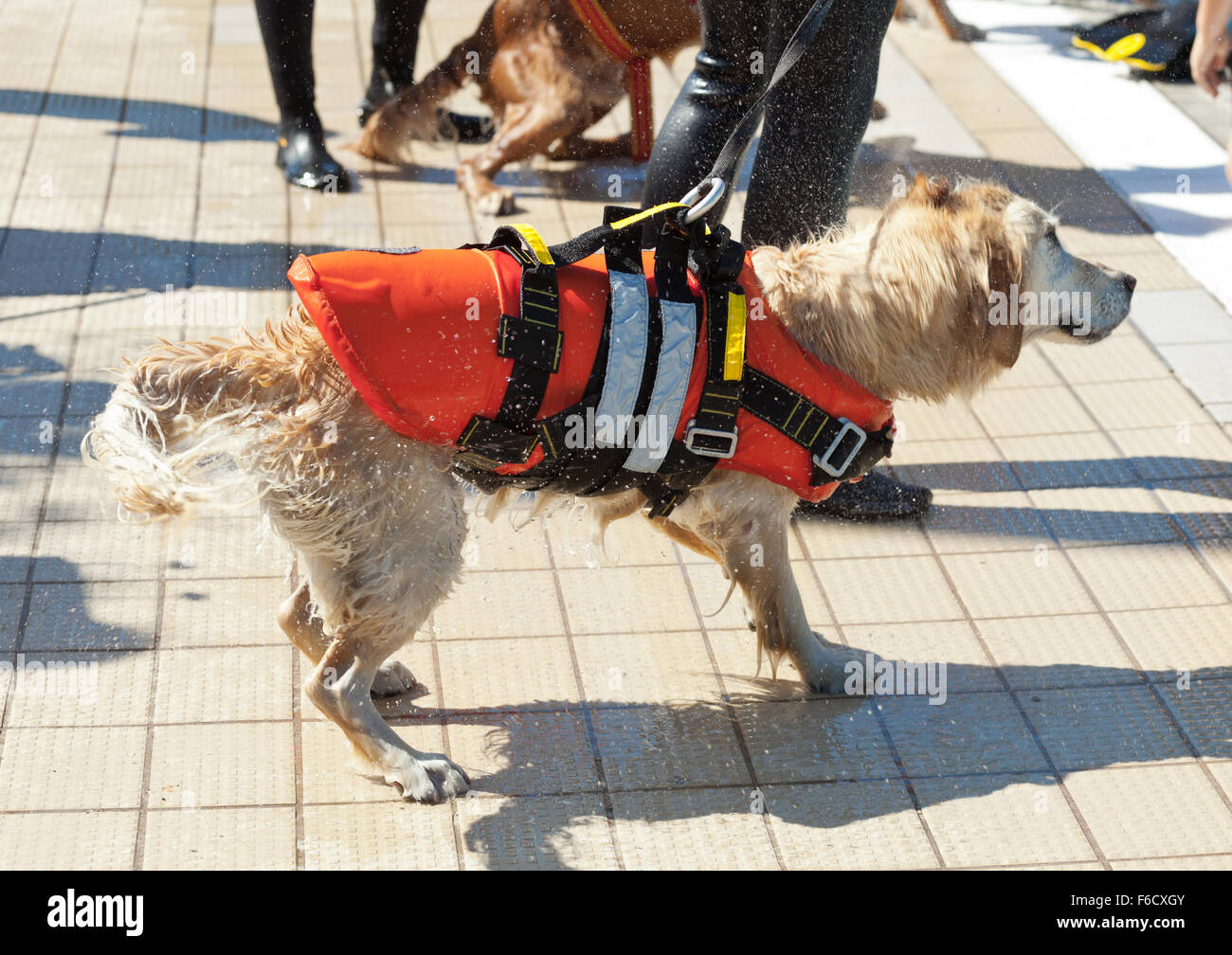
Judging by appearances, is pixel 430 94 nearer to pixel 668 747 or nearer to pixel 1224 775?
pixel 668 747

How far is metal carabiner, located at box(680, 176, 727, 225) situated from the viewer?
2.95m

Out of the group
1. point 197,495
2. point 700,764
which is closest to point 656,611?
point 700,764

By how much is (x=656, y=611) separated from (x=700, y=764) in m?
0.61

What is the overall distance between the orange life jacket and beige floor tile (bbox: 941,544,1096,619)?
0.84 meters

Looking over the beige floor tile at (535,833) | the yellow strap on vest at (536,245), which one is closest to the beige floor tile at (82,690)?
the beige floor tile at (535,833)

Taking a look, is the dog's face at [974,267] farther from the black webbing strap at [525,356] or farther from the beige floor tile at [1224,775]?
the beige floor tile at [1224,775]

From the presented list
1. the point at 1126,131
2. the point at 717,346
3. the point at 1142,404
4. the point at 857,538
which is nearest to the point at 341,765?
the point at 717,346

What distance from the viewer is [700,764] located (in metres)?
3.21

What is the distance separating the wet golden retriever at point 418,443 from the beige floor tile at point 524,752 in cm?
9

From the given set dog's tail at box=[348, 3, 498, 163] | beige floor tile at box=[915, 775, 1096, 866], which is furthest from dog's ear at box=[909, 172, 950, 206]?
dog's tail at box=[348, 3, 498, 163]

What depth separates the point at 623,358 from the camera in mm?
2854

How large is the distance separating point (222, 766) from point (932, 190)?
213cm
